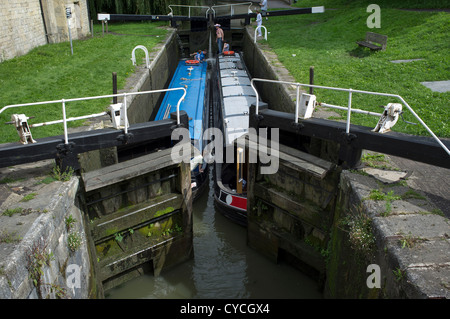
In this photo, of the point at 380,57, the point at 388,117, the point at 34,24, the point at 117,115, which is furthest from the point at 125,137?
the point at 34,24

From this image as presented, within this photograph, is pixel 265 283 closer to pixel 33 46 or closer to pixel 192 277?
pixel 192 277

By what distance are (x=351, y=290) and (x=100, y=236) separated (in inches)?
166

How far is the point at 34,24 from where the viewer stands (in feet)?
57.6

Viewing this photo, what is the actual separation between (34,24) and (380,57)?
15.1 meters

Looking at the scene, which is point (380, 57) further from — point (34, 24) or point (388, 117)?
point (34, 24)

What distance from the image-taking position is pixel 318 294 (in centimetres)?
719

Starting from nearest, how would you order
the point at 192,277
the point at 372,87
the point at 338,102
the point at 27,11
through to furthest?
the point at 192,277, the point at 338,102, the point at 372,87, the point at 27,11

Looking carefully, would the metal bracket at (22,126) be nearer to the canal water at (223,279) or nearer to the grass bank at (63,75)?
the grass bank at (63,75)

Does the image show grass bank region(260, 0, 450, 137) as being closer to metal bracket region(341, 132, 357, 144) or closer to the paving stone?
the paving stone

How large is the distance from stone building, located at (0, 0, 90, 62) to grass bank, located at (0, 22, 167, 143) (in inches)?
19.3

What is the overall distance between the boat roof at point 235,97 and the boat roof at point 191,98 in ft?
2.64

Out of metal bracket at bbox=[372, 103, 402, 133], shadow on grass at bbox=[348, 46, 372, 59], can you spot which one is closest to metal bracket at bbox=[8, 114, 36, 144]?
metal bracket at bbox=[372, 103, 402, 133]

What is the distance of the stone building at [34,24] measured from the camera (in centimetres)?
1514
